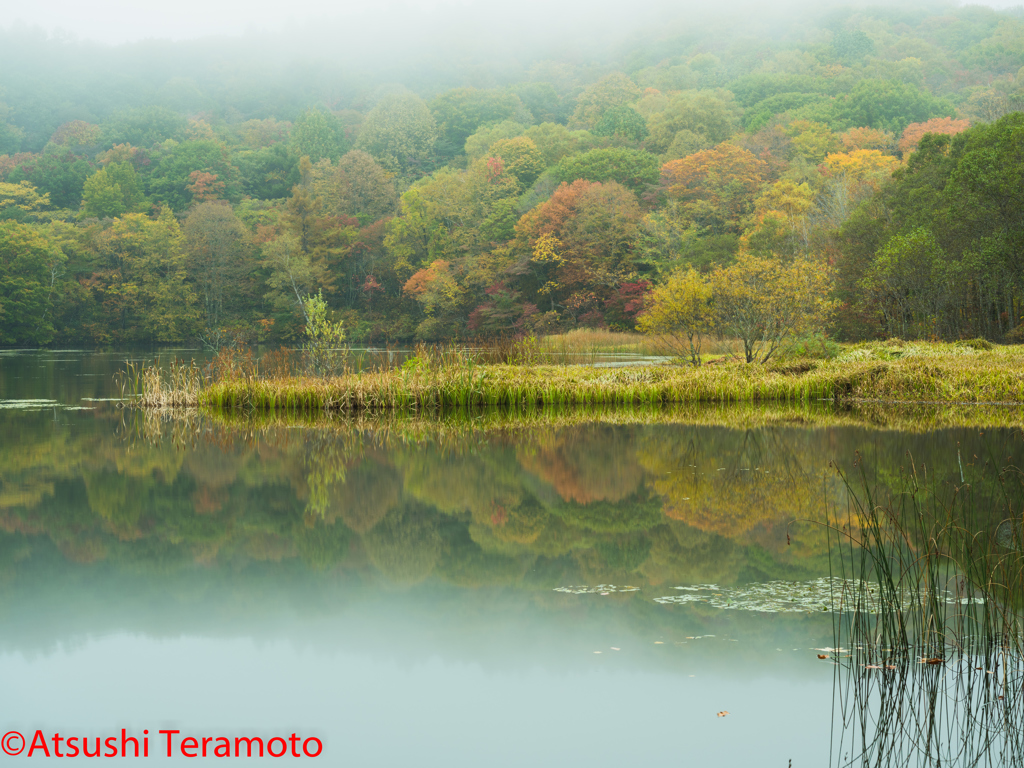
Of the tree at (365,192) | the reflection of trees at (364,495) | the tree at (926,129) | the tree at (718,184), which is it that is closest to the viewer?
the reflection of trees at (364,495)

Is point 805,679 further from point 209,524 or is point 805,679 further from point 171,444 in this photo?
point 171,444

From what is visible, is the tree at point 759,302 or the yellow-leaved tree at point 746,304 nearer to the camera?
the tree at point 759,302

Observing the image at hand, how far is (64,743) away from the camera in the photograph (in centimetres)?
295

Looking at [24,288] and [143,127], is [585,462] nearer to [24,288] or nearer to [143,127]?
[24,288]

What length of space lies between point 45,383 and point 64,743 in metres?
20.3

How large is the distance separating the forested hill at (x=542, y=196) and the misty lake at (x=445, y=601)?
57.3 ft

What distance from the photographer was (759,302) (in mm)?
18406

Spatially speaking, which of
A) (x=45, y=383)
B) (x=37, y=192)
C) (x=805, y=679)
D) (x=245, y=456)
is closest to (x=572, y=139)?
(x=37, y=192)

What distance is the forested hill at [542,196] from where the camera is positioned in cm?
2566

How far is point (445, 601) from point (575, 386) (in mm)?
10371

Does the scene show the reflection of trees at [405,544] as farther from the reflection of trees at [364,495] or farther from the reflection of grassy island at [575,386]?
the reflection of grassy island at [575,386]

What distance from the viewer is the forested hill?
84.2 feet

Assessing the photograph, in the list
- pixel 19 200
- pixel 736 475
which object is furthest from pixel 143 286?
pixel 736 475

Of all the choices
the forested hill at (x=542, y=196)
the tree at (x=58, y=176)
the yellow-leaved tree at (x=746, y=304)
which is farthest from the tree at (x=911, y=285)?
the tree at (x=58, y=176)
